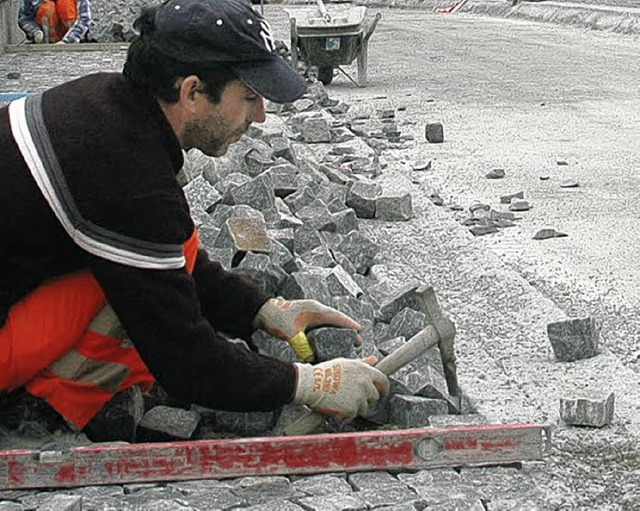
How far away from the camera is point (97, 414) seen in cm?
323

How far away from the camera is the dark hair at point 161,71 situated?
9.77 feet

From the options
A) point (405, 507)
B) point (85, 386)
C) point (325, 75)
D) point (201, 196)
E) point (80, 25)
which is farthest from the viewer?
point (80, 25)

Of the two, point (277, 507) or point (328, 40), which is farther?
point (328, 40)

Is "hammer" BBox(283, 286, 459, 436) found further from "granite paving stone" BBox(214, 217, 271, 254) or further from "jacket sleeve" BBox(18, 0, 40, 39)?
"jacket sleeve" BBox(18, 0, 40, 39)

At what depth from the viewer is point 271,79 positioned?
3.03 meters

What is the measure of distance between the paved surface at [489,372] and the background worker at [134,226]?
0.94ft

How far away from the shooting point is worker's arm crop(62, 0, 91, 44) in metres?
12.7

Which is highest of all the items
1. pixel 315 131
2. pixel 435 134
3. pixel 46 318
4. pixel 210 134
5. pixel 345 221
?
pixel 210 134

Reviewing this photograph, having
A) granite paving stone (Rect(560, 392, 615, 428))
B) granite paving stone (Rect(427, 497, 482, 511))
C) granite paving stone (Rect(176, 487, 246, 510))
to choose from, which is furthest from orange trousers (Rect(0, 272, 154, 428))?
granite paving stone (Rect(560, 392, 615, 428))

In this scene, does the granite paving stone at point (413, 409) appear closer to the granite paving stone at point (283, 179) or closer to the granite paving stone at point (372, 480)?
the granite paving stone at point (372, 480)

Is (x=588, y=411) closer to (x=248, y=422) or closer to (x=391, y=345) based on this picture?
(x=391, y=345)

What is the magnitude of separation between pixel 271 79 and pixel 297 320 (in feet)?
2.64

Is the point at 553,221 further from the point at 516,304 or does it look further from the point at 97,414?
the point at 97,414

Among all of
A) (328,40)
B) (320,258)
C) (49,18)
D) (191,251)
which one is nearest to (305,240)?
(320,258)
